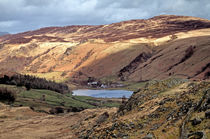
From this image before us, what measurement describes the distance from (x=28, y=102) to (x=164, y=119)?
251 ft

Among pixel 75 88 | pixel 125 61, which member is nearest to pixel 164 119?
pixel 75 88

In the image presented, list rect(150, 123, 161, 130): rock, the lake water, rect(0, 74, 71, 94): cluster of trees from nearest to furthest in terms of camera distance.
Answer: rect(150, 123, 161, 130): rock < rect(0, 74, 71, 94): cluster of trees < the lake water

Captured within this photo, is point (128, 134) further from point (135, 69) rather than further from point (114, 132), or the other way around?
point (135, 69)

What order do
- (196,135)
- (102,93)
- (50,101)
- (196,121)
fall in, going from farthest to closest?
(102,93) → (50,101) → (196,121) → (196,135)

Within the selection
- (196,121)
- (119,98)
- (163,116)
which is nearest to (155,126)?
(163,116)

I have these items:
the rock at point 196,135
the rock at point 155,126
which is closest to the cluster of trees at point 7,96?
the rock at point 155,126

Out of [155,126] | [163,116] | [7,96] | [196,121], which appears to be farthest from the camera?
[7,96]

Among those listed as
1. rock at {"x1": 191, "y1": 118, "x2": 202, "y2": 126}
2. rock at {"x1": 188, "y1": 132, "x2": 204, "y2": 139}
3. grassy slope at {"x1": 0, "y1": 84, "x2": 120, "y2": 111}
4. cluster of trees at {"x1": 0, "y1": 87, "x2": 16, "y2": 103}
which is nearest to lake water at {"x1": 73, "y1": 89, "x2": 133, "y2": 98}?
grassy slope at {"x1": 0, "y1": 84, "x2": 120, "y2": 111}

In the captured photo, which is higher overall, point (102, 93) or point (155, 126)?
point (155, 126)

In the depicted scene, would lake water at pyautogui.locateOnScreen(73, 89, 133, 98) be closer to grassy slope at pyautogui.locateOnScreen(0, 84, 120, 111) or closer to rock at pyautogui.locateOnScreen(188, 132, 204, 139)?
grassy slope at pyautogui.locateOnScreen(0, 84, 120, 111)

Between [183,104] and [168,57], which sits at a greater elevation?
[168,57]

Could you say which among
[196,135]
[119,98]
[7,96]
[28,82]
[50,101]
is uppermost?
[196,135]

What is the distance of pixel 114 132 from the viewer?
2319cm

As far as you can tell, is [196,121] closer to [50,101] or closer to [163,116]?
[163,116]
